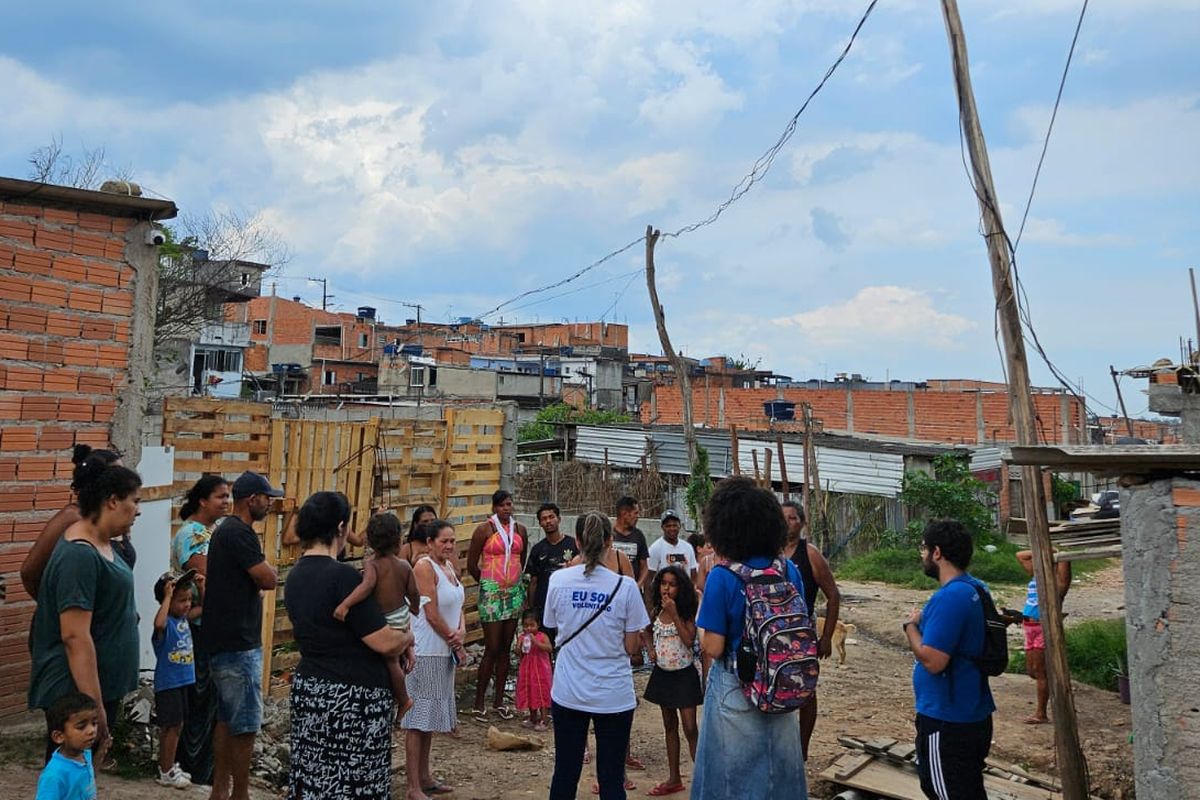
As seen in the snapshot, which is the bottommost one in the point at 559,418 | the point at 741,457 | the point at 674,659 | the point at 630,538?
the point at 674,659

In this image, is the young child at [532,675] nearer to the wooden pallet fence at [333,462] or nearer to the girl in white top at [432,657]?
the girl in white top at [432,657]

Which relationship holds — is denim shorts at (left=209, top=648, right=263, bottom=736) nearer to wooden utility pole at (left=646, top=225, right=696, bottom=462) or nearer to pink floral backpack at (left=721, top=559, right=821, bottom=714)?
pink floral backpack at (left=721, top=559, right=821, bottom=714)

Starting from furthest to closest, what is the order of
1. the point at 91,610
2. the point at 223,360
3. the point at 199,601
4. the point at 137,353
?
1. the point at 223,360
2. the point at 137,353
3. the point at 199,601
4. the point at 91,610

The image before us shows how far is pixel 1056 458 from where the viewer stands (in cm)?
380

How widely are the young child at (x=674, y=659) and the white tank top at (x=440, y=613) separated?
1.37 metres

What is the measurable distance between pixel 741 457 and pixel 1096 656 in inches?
561

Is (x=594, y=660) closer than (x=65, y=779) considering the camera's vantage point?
No

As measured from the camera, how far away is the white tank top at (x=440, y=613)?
238 inches

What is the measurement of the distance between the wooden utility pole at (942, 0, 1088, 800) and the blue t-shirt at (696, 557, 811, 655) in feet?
7.38

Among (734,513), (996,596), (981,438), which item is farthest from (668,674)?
(981,438)

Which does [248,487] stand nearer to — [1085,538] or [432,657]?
[432,657]

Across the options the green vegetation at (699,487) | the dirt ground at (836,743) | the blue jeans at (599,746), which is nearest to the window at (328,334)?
the green vegetation at (699,487)

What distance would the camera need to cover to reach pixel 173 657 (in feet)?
17.0

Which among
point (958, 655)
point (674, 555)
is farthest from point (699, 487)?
point (958, 655)
